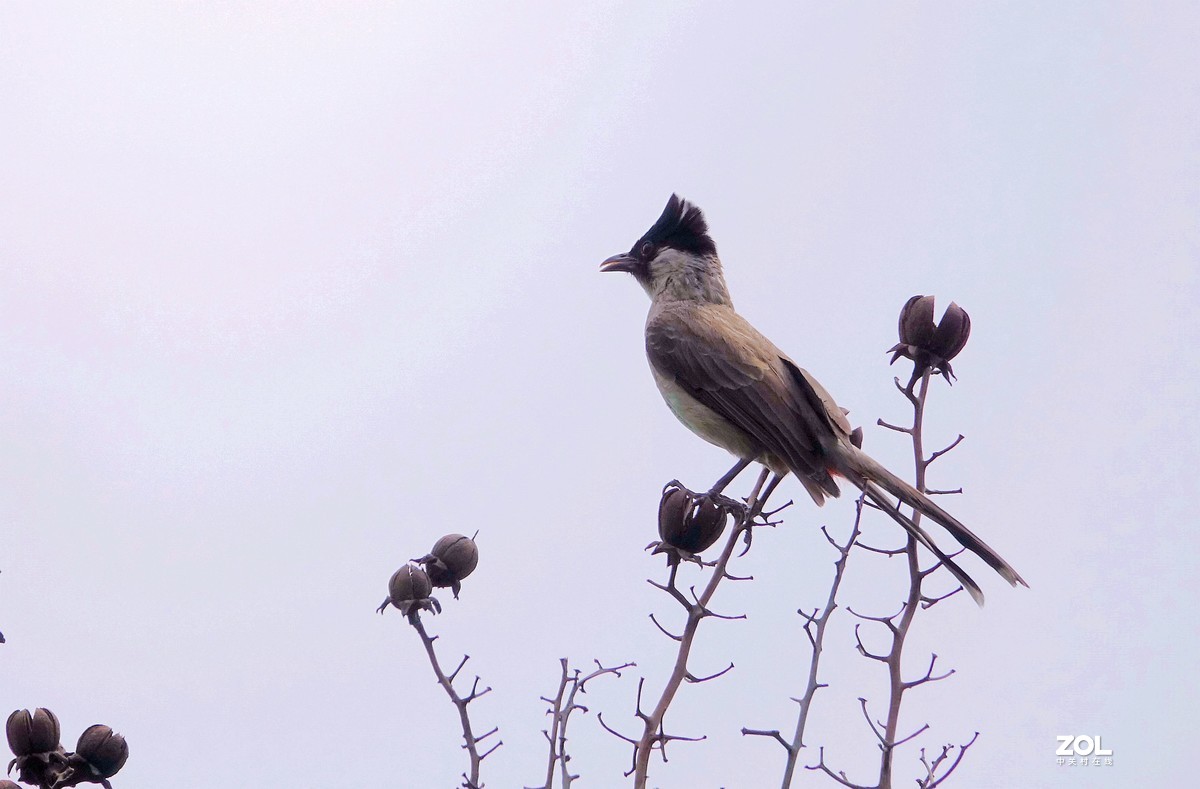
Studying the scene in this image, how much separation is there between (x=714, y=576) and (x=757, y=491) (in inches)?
42.9

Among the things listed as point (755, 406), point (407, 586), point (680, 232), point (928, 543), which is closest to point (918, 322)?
point (928, 543)

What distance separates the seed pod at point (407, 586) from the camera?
371 cm

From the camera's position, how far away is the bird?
4.84m

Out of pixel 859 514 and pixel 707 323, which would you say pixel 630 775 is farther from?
pixel 707 323

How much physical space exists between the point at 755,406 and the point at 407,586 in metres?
2.12

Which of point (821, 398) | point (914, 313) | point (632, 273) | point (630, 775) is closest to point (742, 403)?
point (821, 398)

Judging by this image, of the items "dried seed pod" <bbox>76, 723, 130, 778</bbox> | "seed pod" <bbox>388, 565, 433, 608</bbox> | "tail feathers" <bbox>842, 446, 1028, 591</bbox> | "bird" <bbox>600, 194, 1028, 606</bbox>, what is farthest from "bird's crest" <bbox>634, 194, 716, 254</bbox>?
"dried seed pod" <bbox>76, 723, 130, 778</bbox>

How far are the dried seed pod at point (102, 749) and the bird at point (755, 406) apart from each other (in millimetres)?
2137

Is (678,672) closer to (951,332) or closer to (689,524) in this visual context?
(689,524)

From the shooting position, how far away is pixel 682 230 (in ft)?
22.4

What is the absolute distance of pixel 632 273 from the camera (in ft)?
22.6

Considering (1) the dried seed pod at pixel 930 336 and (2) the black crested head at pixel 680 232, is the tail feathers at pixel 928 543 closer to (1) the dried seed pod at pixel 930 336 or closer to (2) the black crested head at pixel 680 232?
(1) the dried seed pod at pixel 930 336

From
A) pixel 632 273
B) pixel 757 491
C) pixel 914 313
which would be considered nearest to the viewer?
pixel 914 313

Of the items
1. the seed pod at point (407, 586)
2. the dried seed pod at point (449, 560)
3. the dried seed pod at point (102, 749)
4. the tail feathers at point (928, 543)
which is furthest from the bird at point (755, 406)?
the dried seed pod at point (102, 749)
